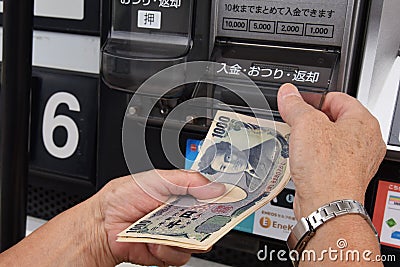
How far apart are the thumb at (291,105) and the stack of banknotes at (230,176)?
0.07m

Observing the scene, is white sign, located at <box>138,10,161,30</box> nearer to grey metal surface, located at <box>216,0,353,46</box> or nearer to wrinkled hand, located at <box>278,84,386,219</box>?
grey metal surface, located at <box>216,0,353,46</box>

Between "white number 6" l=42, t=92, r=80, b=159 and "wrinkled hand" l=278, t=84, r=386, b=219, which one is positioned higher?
"wrinkled hand" l=278, t=84, r=386, b=219

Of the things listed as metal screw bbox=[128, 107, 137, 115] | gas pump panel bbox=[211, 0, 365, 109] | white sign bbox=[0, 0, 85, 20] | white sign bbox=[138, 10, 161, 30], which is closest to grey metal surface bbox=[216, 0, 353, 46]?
gas pump panel bbox=[211, 0, 365, 109]

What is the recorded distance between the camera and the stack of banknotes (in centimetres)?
95

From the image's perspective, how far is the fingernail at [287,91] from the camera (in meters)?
0.93

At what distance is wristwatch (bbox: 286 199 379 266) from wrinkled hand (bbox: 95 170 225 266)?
0.74ft

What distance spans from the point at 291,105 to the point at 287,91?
4cm

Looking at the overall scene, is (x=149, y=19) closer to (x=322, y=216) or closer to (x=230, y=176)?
(x=230, y=176)

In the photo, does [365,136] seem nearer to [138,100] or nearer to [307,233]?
[307,233]

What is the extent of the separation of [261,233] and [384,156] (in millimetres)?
288

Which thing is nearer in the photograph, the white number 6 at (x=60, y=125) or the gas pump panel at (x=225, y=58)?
the gas pump panel at (x=225, y=58)

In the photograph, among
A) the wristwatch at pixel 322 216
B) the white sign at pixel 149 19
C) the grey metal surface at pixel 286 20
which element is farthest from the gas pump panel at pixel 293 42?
the wristwatch at pixel 322 216

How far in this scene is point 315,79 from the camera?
0.97 meters

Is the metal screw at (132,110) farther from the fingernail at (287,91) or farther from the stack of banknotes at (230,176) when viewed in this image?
the fingernail at (287,91)
